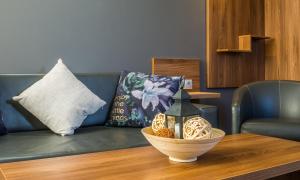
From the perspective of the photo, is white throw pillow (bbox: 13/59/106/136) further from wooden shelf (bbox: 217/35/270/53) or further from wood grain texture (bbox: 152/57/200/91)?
wooden shelf (bbox: 217/35/270/53)

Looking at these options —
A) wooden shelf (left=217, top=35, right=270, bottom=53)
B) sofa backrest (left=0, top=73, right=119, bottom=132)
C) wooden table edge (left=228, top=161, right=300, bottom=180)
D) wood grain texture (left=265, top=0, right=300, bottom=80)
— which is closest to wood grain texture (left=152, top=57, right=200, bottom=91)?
wooden shelf (left=217, top=35, right=270, bottom=53)

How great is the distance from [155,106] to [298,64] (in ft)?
6.77

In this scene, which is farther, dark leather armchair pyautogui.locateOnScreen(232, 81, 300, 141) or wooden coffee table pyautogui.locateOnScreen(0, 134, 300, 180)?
dark leather armchair pyautogui.locateOnScreen(232, 81, 300, 141)

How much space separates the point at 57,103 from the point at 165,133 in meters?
0.96

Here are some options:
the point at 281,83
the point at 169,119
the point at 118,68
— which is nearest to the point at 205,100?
the point at 281,83

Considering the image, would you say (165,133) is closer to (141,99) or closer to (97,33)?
(141,99)

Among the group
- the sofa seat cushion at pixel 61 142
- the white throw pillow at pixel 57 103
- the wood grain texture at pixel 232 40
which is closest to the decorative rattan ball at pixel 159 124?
the sofa seat cushion at pixel 61 142

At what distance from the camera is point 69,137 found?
6.10 ft

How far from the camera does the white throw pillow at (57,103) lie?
6.34 ft

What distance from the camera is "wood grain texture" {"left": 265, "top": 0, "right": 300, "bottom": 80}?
3.48 meters

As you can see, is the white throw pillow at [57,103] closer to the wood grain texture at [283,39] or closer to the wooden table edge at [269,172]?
the wooden table edge at [269,172]

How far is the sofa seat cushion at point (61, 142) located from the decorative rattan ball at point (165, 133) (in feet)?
1.58

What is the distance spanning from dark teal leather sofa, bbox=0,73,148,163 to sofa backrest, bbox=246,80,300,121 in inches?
46.2

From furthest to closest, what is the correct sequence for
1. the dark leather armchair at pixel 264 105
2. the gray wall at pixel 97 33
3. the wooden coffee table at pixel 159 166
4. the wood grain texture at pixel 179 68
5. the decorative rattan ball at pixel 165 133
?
1. the wood grain texture at pixel 179 68
2. the dark leather armchair at pixel 264 105
3. the gray wall at pixel 97 33
4. the decorative rattan ball at pixel 165 133
5. the wooden coffee table at pixel 159 166
